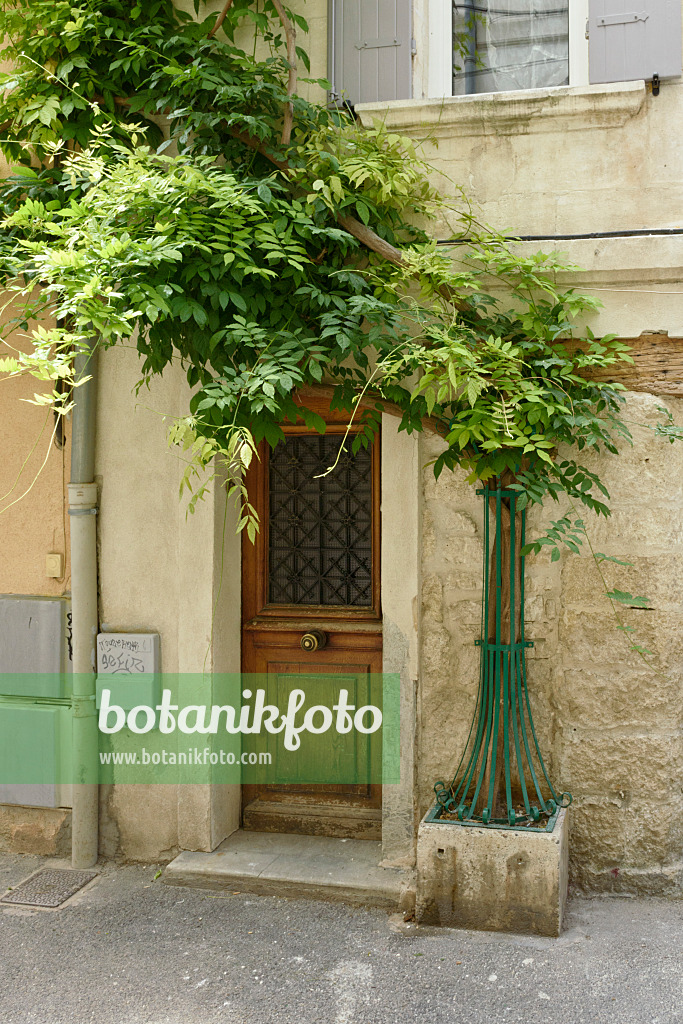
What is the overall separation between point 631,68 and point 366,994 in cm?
382

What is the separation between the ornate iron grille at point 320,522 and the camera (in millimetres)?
4488

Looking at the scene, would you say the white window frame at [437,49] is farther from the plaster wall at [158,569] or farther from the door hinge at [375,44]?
the plaster wall at [158,569]

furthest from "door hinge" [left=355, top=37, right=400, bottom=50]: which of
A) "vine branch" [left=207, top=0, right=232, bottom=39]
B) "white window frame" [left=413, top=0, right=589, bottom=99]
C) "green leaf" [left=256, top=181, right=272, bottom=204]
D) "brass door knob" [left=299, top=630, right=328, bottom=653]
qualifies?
"brass door knob" [left=299, top=630, right=328, bottom=653]

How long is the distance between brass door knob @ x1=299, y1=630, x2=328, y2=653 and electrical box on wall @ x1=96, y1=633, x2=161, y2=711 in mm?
723

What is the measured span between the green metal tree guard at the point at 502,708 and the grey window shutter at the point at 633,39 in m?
1.84

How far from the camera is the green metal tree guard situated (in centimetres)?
370

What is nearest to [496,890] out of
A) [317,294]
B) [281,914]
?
[281,914]

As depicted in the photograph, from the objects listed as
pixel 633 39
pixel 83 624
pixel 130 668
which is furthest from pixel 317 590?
pixel 633 39

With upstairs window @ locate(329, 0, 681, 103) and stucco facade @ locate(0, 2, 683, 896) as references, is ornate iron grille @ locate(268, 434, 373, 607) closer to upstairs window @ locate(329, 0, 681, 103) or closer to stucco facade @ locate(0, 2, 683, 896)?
stucco facade @ locate(0, 2, 683, 896)

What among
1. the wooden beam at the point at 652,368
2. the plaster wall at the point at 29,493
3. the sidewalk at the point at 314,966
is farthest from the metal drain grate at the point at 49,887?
the wooden beam at the point at 652,368

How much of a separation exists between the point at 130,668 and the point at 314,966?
1.67m

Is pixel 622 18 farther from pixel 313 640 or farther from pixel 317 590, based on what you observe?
pixel 313 640

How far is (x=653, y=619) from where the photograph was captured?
387 centimetres

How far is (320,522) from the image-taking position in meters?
4.52
